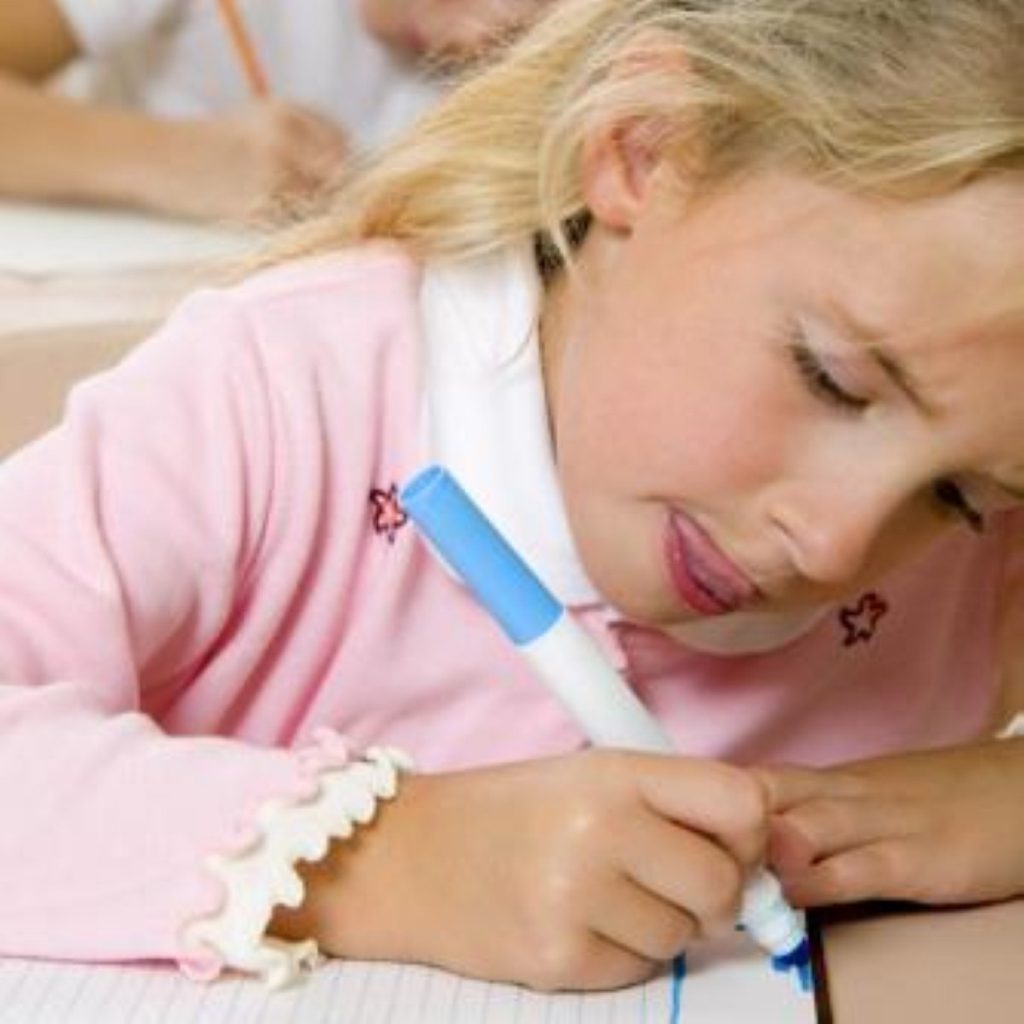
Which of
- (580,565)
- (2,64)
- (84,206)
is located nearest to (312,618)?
(580,565)

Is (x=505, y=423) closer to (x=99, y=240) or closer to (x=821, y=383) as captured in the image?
(x=821, y=383)

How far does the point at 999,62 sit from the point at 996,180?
40mm

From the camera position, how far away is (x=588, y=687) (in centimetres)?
49

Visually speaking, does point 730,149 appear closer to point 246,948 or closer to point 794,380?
point 794,380

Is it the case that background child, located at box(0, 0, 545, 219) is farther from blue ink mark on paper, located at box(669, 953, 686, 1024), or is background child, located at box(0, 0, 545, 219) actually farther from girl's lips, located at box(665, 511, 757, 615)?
blue ink mark on paper, located at box(669, 953, 686, 1024)

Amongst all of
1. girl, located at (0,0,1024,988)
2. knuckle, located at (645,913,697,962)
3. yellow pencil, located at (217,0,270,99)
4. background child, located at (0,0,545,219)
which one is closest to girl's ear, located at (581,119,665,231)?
girl, located at (0,0,1024,988)

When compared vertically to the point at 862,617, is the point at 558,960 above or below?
above

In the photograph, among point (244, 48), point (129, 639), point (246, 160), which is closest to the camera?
point (129, 639)

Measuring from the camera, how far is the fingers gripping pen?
489 mm

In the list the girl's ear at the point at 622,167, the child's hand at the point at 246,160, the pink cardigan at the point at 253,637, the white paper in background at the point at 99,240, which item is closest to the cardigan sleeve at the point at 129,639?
the pink cardigan at the point at 253,637

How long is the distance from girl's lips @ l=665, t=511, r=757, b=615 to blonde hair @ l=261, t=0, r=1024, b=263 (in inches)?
3.6

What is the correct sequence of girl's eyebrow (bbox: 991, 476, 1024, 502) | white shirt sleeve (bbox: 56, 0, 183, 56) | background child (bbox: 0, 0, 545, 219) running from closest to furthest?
girl's eyebrow (bbox: 991, 476, 1024, 502) < background child (bbox: 0, 0, 545, 219) < white shirt sleeve (bbox: 56, 0, 183, 56)

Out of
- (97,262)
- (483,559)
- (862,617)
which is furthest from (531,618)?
(97,262)

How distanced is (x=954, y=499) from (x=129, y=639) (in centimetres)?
21
